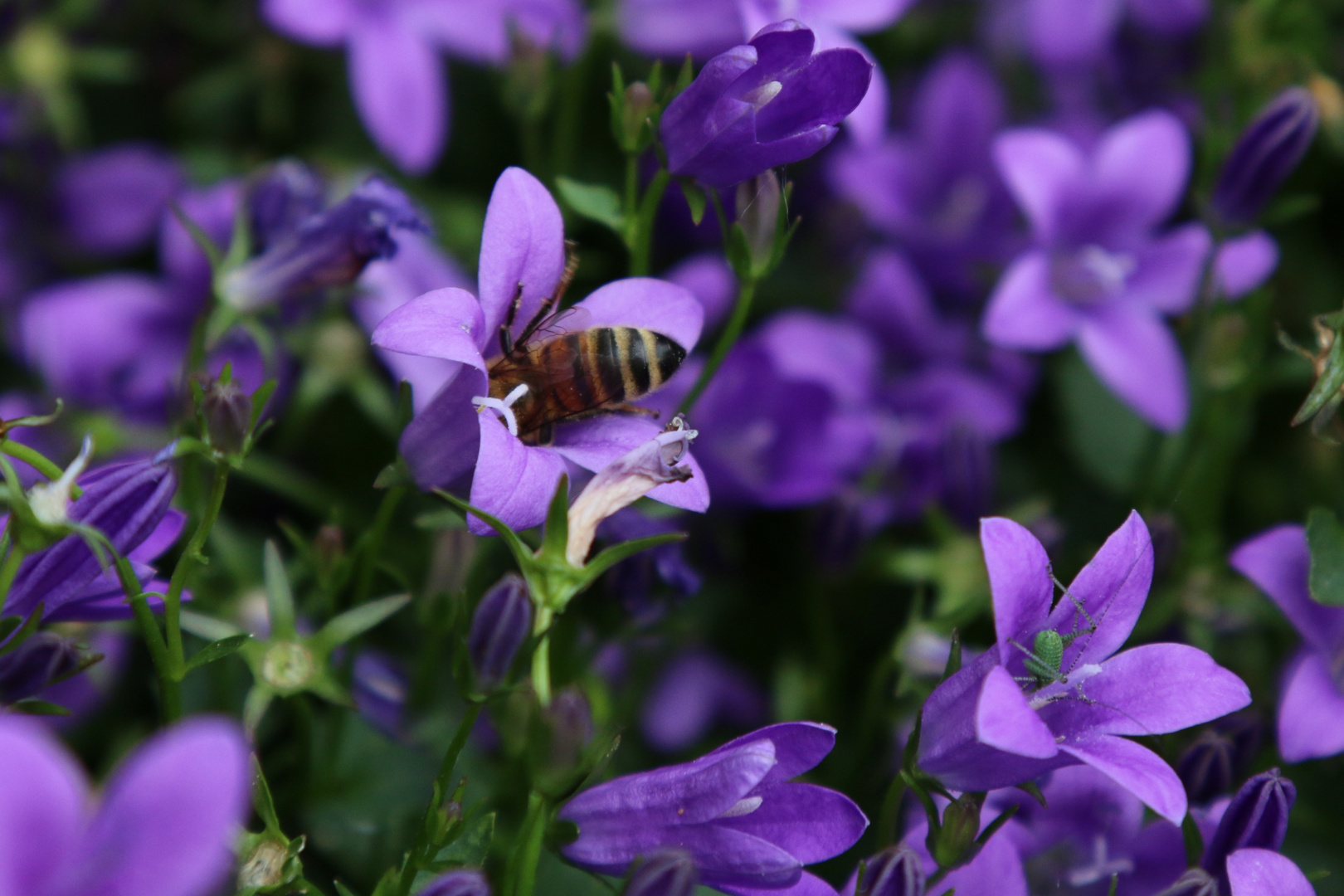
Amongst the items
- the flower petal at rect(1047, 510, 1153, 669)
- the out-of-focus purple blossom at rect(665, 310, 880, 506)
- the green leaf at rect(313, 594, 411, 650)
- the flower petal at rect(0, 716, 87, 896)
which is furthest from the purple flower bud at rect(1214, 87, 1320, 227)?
the flower petal at rect(0, 716, 87, 896)

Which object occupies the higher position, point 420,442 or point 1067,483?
point 420,442

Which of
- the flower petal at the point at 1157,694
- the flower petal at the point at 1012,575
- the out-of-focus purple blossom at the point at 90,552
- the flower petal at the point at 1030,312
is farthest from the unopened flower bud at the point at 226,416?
the flower petal at the point at 1030,312

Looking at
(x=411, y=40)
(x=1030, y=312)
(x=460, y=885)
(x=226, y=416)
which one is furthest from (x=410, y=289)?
(x=460, y=885)

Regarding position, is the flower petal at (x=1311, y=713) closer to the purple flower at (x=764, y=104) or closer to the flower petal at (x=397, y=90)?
the purple flower at (x=764, y=104)

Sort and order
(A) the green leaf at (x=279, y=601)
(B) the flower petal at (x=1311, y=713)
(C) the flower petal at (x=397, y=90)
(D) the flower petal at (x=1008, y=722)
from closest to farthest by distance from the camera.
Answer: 1. (D) the flower petal at (x=1008, y=722)
2. (A) the green leaf at (x=279, y=601)
3. (B) the flower petal at (x=1311, y=713)
4. (C) the flower petal at (x=397, y=90)

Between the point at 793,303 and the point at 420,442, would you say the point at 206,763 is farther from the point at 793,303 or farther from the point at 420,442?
the point at 793,303

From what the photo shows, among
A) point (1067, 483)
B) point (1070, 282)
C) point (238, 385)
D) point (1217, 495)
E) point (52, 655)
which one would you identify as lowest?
point (1067, 483)

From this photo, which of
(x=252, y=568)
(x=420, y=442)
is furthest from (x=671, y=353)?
(x=252, y=568)
